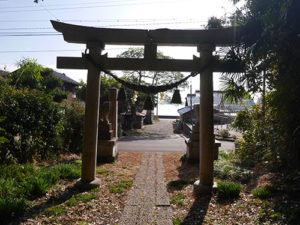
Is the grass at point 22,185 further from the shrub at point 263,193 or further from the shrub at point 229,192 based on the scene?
the shrub at point 263,193

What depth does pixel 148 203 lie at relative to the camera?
153 inches

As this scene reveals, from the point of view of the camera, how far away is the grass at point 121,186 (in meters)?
4.45

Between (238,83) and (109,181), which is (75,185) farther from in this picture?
(238,83)

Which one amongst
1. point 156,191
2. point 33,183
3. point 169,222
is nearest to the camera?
point 169,222

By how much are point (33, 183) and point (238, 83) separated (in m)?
4.69

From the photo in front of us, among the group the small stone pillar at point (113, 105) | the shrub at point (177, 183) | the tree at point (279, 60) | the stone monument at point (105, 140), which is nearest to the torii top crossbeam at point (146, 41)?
the tree at point (279, 60)

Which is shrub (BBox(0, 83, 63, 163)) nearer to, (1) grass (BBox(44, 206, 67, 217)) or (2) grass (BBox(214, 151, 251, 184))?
(1) grass (BBox(44, 206, 67, 217))

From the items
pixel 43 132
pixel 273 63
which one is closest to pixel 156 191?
pixel 273 63

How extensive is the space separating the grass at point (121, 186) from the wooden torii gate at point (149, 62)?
0.41 metres

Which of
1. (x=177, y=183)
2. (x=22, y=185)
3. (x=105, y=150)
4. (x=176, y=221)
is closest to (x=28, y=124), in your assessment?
(x=105, y=150)

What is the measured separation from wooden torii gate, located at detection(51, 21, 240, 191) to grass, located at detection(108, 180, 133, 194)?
1.35 feet

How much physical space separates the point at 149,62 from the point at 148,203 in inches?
114

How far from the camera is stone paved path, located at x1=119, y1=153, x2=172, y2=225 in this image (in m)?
3.30

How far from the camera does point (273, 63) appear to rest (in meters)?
3.35
